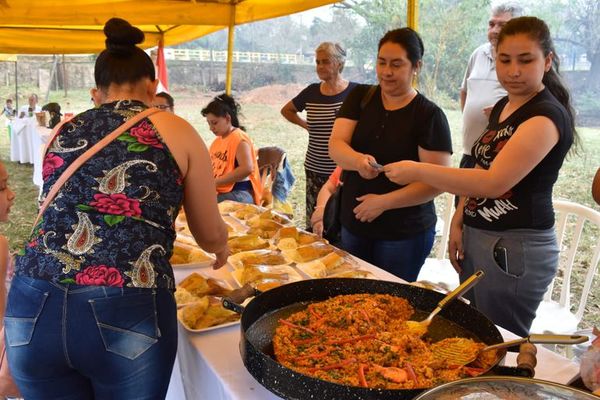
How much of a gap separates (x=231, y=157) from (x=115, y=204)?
2.36 m

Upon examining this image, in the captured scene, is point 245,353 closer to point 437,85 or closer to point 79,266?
point 79,266

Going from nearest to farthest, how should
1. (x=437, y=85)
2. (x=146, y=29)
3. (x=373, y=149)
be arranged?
(x=373, y=149) → (x=437, y=85) → (x=146, y=29)

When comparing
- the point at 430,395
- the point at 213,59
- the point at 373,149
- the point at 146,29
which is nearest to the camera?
the point at 430,395

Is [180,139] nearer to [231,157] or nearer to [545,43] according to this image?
[545,43]

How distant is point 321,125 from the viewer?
11.3 ft

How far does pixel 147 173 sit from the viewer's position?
1167 millimetres

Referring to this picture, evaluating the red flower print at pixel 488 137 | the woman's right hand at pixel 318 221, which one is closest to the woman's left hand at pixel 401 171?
the red flower print at pixel 488 137

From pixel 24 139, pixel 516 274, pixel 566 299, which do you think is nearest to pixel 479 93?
pixel 566 299

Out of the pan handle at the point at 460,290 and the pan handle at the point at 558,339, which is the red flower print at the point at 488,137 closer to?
the pan handle at the point at 460,290

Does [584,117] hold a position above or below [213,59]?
below

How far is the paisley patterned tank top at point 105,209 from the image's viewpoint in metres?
1.12

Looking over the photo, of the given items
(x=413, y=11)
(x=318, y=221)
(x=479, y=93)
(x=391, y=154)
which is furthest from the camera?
(x=479, y=93)

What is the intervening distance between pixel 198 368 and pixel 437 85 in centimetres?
549

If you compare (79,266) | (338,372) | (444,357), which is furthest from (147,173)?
(444,357)
